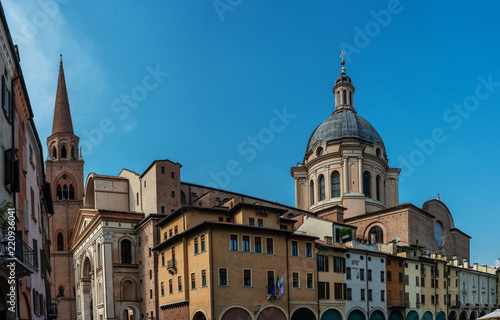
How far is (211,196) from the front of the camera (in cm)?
5866

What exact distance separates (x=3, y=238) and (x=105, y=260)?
38610 millimetres

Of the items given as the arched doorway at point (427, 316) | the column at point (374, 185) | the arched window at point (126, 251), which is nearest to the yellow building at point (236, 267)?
the arched window at point (126, 251)

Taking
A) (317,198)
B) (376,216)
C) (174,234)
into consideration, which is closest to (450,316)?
(376,216)

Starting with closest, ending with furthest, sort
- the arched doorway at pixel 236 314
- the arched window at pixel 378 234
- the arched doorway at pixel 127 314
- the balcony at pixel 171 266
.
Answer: the arched doorway at pixel 236 314 → the balcony at pixel 171 266 → the arched doorway at pixel 127 314 → the arched window at pixel 378 234

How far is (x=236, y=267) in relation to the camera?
37375mm

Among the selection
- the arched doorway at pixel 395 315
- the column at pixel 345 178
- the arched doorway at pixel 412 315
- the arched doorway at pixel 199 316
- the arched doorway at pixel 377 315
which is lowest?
the arched doorway at pixel 412 315

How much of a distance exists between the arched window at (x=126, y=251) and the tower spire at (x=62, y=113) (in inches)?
1149

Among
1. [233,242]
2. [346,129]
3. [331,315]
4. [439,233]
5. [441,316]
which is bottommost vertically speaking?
[441,316]

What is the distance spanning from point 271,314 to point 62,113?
166ft

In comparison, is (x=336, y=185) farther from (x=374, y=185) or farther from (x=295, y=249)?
(x=295, y=249)

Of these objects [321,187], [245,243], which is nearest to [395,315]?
[245,243]

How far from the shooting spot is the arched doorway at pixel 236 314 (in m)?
36.3

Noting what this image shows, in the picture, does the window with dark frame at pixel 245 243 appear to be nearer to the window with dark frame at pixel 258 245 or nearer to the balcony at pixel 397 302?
the window with dark frame at pixel 258 245

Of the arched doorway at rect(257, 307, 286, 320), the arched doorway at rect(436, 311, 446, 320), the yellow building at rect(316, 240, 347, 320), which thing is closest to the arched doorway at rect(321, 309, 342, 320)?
the yellow building at rect(316, 240, 347, 320)
